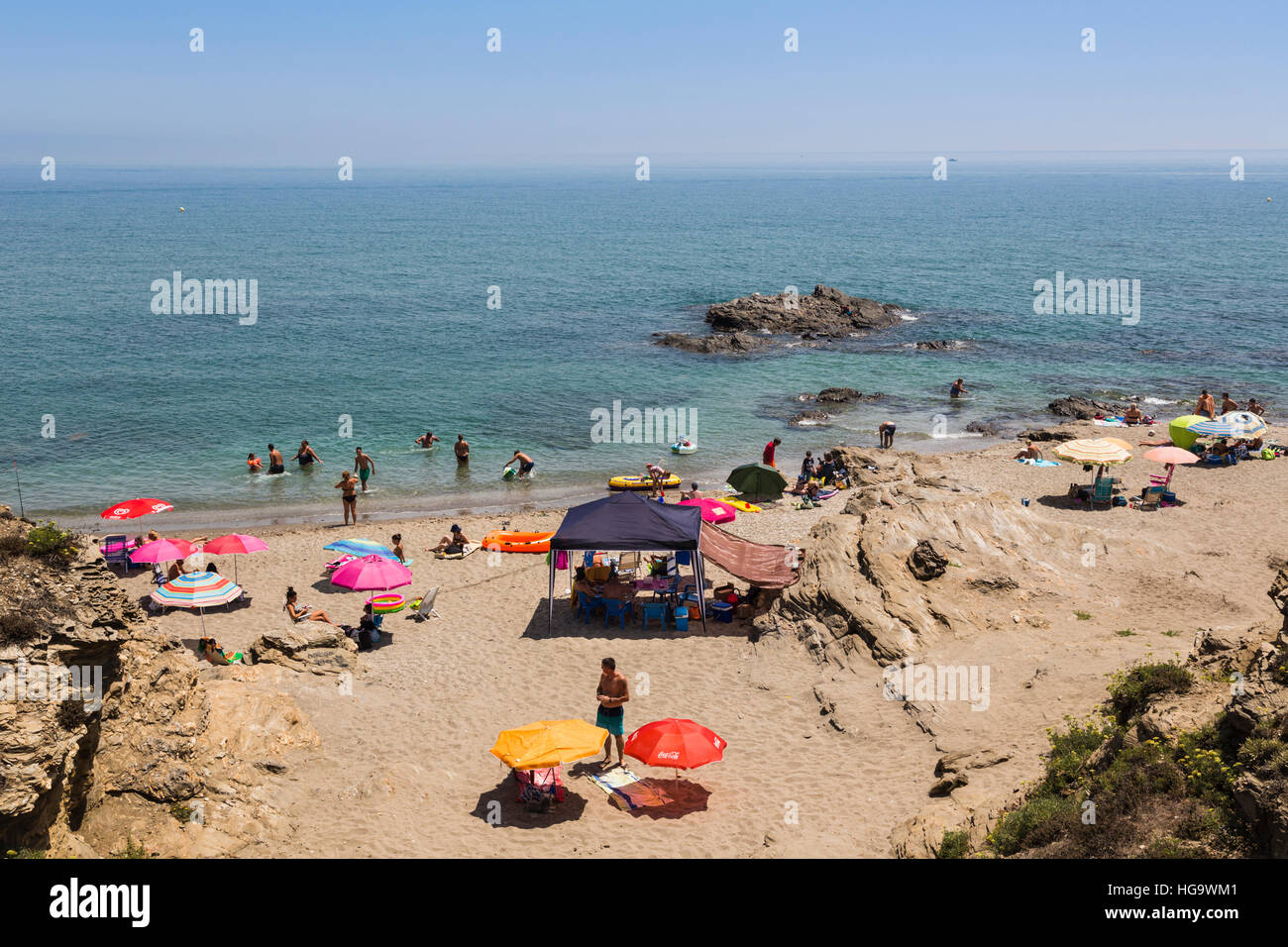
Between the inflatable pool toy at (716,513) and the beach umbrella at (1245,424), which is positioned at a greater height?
the beach umbrella at (1245,424)

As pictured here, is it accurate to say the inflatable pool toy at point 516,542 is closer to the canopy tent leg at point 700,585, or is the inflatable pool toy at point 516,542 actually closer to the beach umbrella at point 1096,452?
the canopy tent leg at point 700,585

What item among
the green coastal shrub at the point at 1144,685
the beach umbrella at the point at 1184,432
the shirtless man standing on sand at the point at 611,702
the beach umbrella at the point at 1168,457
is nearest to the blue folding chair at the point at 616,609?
the shirtless man standing on sand at the point at 611,702

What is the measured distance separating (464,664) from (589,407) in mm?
24516

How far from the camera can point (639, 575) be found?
19875mm

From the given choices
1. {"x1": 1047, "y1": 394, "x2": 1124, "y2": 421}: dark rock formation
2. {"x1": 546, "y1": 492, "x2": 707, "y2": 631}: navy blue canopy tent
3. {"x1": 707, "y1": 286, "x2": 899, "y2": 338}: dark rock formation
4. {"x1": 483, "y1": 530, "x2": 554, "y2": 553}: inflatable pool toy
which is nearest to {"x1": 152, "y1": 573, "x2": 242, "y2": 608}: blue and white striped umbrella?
{"x1": 483, "y1": 530, "x2": 554, "y2": 553}: inflatable pool toy

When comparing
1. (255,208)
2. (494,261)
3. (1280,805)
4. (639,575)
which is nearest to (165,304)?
(494,261)

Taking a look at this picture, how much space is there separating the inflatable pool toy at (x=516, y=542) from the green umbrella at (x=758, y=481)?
6200mm

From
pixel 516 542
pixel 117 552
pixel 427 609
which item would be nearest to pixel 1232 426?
pixel 516 542

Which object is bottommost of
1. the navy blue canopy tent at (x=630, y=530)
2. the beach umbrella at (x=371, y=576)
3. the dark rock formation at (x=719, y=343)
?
the beach umbrella at (x=371, y=576)

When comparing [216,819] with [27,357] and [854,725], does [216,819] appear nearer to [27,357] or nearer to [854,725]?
[854,725]

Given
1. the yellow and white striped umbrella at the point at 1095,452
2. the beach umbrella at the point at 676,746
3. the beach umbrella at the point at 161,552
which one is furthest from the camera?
the yellow and white striped umbrella at the point at 1095,452

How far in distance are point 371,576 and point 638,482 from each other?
12.2 metres

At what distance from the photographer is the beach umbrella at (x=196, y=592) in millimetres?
18156

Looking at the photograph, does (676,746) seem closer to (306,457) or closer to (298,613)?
(298,613)
